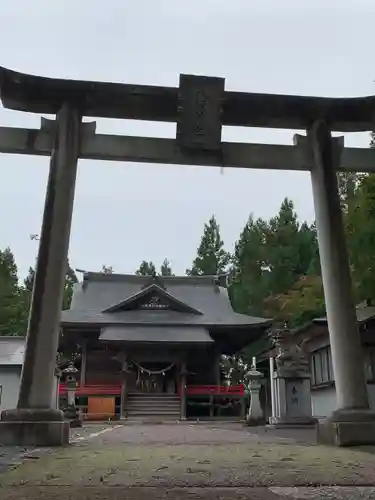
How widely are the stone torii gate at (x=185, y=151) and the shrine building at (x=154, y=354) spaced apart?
14.9 metres

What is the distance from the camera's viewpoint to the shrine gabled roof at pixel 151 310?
26188 mm

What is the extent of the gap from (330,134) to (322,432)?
185 inches

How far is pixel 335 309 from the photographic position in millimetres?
7816

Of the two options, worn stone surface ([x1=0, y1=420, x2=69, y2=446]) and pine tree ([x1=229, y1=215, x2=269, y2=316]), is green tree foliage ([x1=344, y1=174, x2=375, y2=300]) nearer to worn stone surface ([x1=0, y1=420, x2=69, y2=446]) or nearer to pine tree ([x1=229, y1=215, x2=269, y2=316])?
worn stone surface ([x1=0, y1=420, x2=69, y2=446])

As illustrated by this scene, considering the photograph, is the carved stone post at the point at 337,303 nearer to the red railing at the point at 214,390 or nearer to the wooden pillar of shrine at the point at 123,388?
the wooden pillar of shrine at the point at 123,388

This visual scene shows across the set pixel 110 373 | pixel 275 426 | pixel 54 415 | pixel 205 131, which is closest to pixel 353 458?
pixel 54 415

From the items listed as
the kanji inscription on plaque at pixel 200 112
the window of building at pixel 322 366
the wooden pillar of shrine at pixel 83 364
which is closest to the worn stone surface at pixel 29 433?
the kanji inscription on plaque at pixel 200 112

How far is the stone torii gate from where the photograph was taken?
24.1ft

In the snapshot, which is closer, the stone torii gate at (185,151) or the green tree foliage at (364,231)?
the stone torii gate at (185,151)

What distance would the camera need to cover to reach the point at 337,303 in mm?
7809

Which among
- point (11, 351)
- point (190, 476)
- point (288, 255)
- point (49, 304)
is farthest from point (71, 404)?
point (288, 255)

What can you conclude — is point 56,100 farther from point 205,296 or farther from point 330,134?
point 205,296

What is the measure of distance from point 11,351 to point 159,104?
15.7m

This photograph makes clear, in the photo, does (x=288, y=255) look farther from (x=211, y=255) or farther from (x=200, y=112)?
(x=200, y=112)
